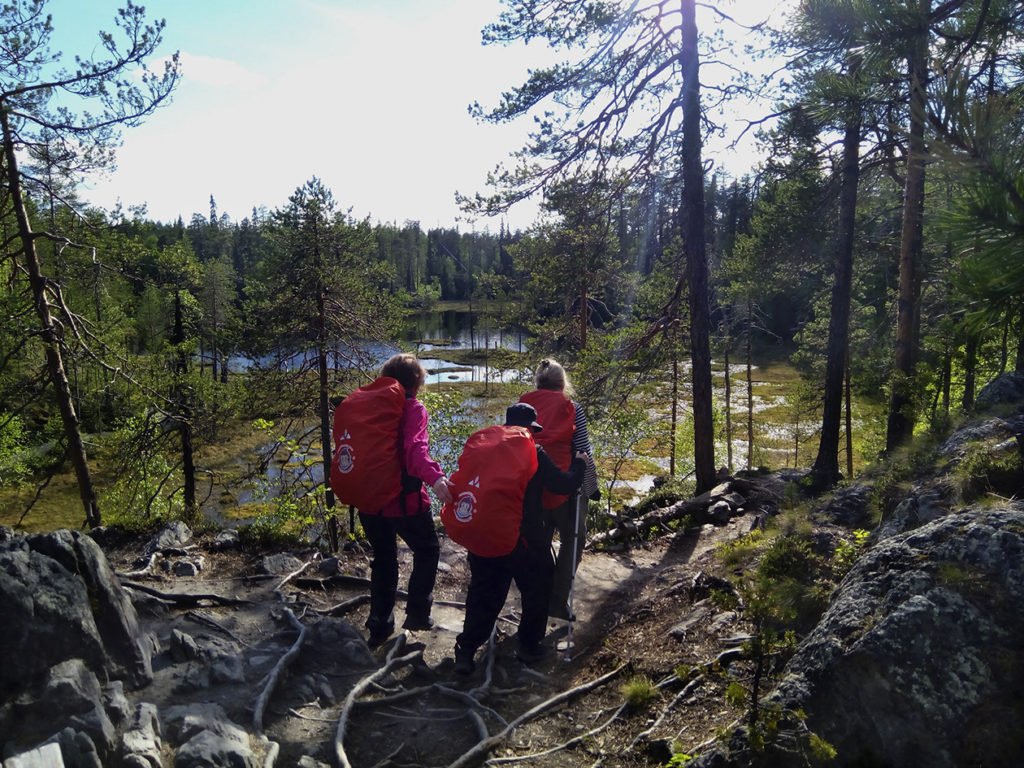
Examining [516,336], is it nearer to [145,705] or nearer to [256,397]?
[256,397]

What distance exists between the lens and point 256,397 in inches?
573

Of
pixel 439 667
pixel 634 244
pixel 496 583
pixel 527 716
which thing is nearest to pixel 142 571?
pixel 439 667

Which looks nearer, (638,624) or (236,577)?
(638,624)

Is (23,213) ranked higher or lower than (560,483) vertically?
higher

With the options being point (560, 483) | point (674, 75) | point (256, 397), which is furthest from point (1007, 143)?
point (256, 397)

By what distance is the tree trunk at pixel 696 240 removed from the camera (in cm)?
934

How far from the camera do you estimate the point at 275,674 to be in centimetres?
412

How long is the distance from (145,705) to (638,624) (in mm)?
3724

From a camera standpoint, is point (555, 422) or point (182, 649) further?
point (555, 422)

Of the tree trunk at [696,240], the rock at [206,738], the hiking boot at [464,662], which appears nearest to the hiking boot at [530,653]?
the hiking boot at [464,662]

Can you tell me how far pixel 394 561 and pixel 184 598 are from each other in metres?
1.80

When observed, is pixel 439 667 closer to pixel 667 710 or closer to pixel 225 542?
pixel 667 710

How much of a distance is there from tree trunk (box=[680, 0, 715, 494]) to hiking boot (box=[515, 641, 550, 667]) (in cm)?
629

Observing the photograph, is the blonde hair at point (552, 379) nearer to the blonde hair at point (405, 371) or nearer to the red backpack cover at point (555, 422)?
the red backpack cover at point (555, 422)
